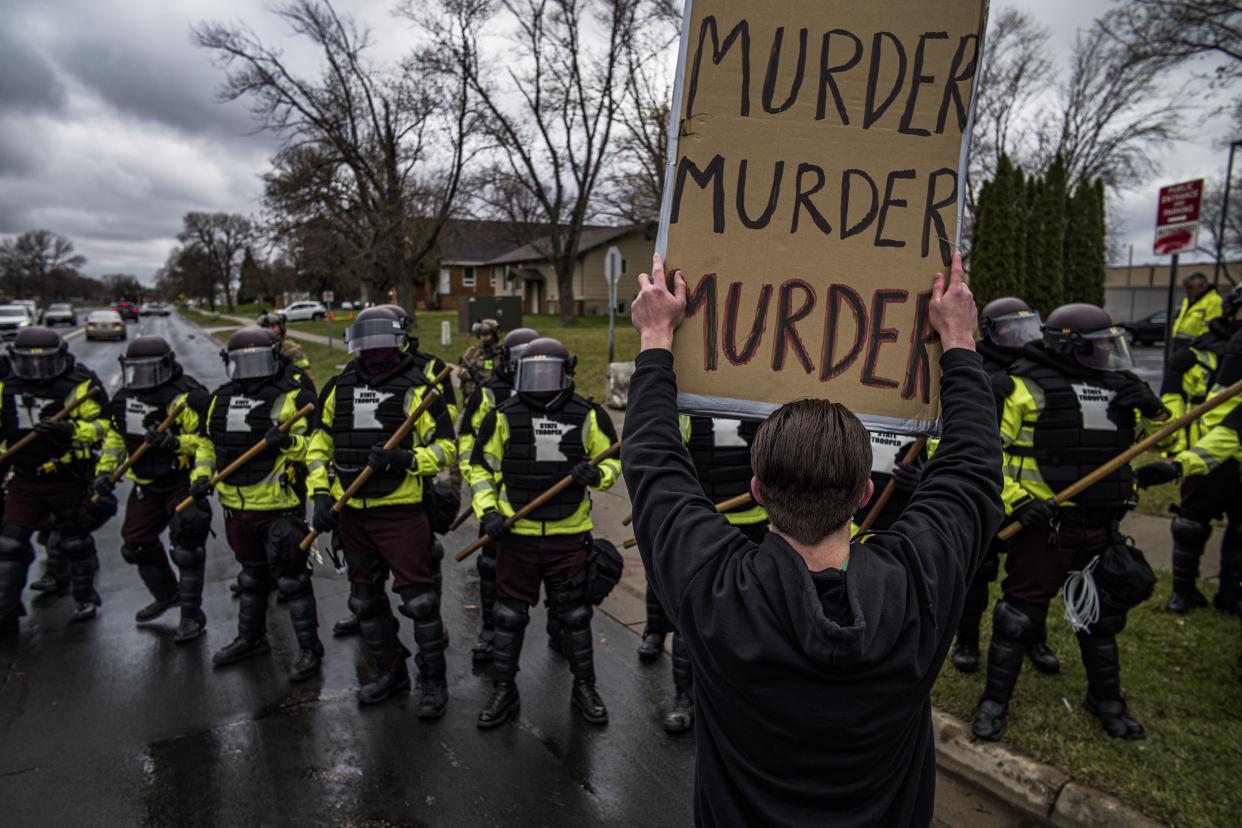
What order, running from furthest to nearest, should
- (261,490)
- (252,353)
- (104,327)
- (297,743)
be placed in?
(104,327), (252,353), (261,490), (297,743)

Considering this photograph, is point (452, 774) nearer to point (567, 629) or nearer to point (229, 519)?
point (567, 629)

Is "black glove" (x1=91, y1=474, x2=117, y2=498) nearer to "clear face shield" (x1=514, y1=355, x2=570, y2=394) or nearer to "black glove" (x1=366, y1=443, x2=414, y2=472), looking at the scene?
"black glove" (x1=366, y1=443, x2=414, y2=472)

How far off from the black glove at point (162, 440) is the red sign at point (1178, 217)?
354 inches

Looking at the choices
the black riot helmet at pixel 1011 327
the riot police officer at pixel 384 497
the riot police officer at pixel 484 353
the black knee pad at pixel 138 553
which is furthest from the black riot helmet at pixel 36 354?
the black riot helmet at pixel 1011 327

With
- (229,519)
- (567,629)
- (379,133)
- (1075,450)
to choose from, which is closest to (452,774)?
→ (567,629)

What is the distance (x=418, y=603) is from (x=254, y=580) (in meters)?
1.42

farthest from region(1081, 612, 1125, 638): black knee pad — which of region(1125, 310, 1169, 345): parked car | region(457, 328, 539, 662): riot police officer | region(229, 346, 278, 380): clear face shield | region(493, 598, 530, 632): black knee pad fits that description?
region(1125, 310, 1169, 345): parked car

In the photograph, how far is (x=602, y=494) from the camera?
938cm

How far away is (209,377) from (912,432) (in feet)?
74.2

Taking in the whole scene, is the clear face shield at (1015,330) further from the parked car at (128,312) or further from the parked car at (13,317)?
the parked car at (128,312)

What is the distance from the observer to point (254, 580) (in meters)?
5.20

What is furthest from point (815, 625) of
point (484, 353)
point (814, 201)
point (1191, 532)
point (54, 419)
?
point (484, 353)

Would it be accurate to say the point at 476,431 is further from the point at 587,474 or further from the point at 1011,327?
the point at 1011,327

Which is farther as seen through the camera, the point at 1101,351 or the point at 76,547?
the point at 76,547
